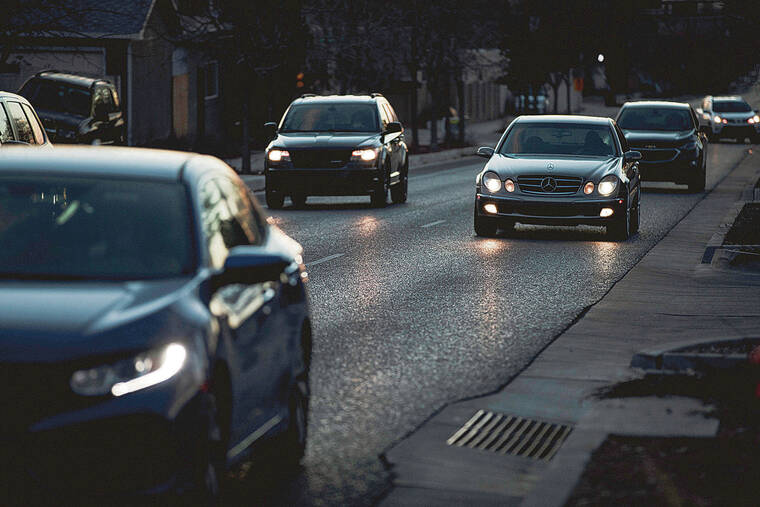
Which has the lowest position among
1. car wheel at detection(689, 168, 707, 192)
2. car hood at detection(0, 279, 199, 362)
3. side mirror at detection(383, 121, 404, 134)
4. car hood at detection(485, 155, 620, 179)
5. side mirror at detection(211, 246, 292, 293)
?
car wheel at detection(689, 168, 707, 192)

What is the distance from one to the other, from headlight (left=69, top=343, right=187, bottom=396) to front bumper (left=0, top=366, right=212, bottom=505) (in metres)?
0.03

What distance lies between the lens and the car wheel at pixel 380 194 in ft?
85.2

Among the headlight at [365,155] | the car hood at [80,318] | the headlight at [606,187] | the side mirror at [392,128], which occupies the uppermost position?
the car hood at [80,318]

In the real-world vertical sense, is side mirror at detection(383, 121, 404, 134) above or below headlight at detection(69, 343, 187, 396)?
below

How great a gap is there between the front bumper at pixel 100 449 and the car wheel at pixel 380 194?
67.7 feet

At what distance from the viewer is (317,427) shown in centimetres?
830

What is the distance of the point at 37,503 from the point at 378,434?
3.12 metres

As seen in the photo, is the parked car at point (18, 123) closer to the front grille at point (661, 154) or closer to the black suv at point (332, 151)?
the black suv at point (332, 151)

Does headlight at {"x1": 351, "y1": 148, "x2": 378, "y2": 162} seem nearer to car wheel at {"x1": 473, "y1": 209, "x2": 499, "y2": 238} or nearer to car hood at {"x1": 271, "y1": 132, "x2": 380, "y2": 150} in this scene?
car hood at {"x1": 271, "y1": 132, "x2": 380, "y2": 150}

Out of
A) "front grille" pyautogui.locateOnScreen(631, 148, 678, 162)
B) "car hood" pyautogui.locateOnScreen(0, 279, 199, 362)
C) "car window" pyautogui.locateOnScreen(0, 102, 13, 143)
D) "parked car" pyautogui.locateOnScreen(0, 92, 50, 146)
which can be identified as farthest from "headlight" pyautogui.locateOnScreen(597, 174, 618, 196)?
"car hood" pyautogui.locateOnScreen(0, 279, 199, 362)

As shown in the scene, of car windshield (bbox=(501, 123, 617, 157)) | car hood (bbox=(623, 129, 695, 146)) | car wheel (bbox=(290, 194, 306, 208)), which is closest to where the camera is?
car windshield (bbox=(501, 123, 617, 157))

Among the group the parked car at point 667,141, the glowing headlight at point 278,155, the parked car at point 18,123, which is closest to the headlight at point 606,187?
the glowing headlight at point 278,155

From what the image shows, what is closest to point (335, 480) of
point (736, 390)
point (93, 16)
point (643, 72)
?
point (736, 390)

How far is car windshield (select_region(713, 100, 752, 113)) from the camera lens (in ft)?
196
